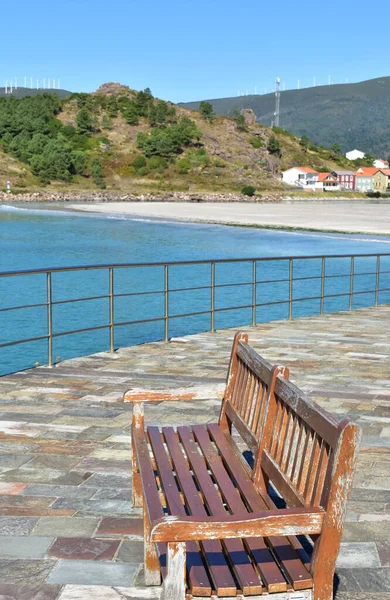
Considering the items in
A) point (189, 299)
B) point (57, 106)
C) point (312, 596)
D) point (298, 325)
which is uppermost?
point (57, 106)

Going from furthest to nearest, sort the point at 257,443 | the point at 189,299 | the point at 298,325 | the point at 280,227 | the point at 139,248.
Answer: the point at 280,227, the point at 139,248, the point at 189,299, the point at 298,325, the point at 257,443

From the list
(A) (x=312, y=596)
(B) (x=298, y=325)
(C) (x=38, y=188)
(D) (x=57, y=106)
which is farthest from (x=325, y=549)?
(D) (x=57, y=106)

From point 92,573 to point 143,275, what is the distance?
33675 millimetres

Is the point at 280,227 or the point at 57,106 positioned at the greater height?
the point at 57,106

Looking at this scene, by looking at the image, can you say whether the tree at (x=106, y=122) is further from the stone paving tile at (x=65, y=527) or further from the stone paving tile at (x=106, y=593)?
the stone paving tile at (x=106, y=593)

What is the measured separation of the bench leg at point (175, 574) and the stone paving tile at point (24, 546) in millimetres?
1254

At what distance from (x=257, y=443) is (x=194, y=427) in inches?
31.9

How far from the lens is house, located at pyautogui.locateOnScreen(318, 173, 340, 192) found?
166m

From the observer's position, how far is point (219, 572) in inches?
110

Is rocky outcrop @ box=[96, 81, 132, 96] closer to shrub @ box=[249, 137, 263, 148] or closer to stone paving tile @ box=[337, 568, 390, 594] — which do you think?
shrub @ box=[249, 137, 263, 148]

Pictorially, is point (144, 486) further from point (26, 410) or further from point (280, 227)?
point (280, 227)

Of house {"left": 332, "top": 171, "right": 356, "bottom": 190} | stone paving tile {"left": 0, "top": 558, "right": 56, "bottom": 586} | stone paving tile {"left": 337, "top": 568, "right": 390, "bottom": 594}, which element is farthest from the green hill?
stone paving tile {"left": 337, "top": 568, "right": 390, "bottom": 594}

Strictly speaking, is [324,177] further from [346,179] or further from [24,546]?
[24,546]

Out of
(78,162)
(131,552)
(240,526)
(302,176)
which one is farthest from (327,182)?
(240,526)
